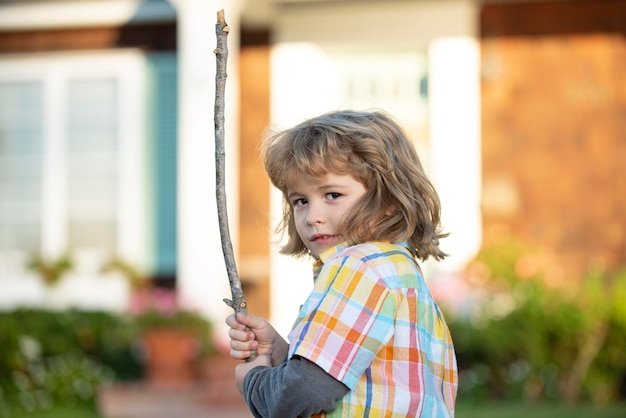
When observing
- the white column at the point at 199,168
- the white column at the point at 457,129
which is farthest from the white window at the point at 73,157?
the white column at the point at 457,129

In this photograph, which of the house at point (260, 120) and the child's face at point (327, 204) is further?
the house at point (260, 120)

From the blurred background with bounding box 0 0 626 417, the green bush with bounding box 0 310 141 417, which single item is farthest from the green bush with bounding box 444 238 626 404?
the green bush with bounding box 0 310 141 417

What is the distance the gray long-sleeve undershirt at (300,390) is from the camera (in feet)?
6.14

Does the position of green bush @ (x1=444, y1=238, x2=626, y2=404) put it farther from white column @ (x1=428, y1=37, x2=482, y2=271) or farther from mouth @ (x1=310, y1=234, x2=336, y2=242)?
mouth @ (x1=310, y1=234, x2=336, y2=242)

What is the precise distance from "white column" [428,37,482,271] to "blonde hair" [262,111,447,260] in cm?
599

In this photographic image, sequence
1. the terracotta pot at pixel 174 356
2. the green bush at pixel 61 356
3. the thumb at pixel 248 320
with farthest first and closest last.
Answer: the green bush at pixel 61 356 → the terracotta pot at pixel 174 356 → the thumb at pixel 248 320

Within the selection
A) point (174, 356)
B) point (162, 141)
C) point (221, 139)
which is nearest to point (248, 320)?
point (221, 139)

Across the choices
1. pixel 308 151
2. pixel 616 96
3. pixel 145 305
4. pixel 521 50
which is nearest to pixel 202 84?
pixel 145 305

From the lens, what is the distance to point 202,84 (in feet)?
25.2

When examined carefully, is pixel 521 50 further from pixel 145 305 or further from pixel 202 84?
pixel 145 305

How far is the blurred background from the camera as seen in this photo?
7.06 meters

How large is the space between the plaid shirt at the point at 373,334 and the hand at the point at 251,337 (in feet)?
0.40

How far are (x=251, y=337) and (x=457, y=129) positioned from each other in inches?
249

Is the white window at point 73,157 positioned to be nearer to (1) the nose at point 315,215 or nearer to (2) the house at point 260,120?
(2) the house at point 260,120
